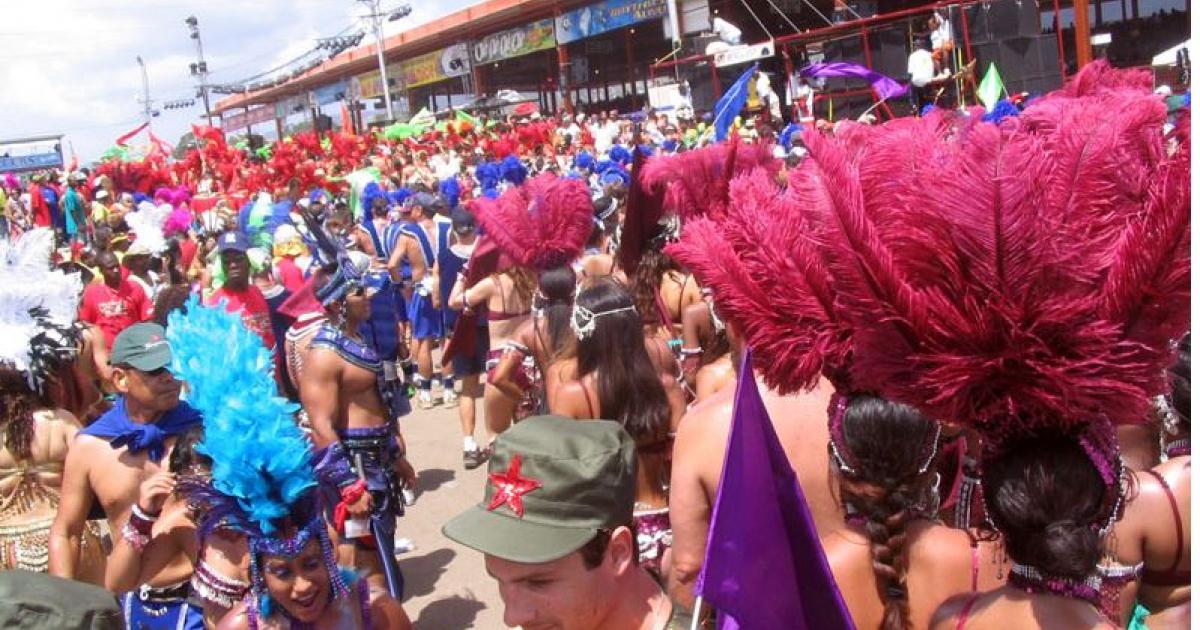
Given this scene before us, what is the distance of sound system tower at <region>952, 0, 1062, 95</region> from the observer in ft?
49.9

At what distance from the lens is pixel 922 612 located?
7.41ft

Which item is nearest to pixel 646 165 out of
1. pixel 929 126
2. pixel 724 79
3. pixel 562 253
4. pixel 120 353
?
pixel 562 253

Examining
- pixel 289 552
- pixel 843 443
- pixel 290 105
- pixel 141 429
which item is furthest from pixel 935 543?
pixel 290 105

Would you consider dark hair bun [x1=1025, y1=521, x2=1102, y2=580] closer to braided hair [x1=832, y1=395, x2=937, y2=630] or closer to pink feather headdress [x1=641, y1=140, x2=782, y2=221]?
braided hair [x1=832, y1=395, x2=937, y2=630]

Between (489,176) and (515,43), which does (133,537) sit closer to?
(489,176)

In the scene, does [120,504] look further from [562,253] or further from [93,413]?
[562,253]

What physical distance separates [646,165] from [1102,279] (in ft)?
13.0

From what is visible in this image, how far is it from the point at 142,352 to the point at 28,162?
36.4m

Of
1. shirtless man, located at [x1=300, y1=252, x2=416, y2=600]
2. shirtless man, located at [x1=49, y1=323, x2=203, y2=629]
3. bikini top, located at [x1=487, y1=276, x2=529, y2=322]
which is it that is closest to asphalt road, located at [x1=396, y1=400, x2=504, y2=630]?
shirtless man, located at [x1=300, y1=252, x2=416, y2=600]

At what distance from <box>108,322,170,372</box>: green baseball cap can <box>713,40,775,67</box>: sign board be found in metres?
14.3

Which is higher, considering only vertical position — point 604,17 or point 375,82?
point 375,82

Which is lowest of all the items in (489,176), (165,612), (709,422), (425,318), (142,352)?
(165,612)

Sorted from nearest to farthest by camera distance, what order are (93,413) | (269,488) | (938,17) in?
1. (269,488)
2. (93,413)
3. (938,17)

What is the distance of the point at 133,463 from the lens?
3.59 meters
